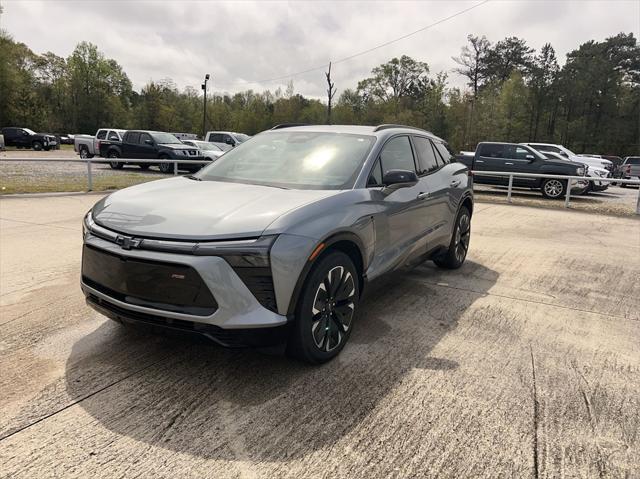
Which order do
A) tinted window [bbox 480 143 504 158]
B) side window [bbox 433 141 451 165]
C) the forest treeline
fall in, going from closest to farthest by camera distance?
side window [bbox 433 141 451 165] → tinted window [bbox 480 143 504 158] → the forest treeline

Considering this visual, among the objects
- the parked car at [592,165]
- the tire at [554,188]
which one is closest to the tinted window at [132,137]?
the parked car at [592,165]

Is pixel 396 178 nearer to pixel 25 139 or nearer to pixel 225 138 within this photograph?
pixel 225 138

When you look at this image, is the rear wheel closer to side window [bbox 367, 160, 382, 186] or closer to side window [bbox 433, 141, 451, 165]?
side window [bbox 433, 141, 451, 165]

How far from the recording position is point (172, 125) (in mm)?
67000

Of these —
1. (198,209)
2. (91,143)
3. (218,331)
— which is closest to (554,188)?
(198,209)

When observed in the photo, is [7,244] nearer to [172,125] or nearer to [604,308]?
[604,308]

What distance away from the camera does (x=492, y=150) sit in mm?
17547

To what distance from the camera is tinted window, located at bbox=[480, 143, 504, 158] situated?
17.3 m

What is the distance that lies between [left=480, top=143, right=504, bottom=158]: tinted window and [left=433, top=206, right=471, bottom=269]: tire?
12.3 m

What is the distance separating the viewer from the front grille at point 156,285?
2666mm

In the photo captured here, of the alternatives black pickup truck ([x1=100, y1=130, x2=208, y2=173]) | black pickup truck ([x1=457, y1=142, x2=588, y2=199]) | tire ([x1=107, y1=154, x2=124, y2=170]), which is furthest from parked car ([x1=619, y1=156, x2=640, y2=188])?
tire ([x1=107, y1=154, x2=124, y2=170])

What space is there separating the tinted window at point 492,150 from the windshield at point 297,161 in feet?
47.9

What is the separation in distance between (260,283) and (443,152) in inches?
151

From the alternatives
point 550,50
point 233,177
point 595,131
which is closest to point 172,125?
point 550,50
